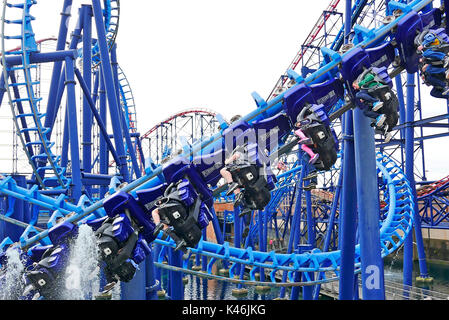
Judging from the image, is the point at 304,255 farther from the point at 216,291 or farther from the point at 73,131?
the point at 216,291

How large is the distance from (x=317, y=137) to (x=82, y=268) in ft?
6.09

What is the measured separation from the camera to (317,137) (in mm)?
2789

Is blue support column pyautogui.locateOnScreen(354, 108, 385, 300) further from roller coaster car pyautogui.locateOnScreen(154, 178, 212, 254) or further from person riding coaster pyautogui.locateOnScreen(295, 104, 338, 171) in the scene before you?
roller coaster car pyautogui.locateOnScreen(154, 178, 212, 254)

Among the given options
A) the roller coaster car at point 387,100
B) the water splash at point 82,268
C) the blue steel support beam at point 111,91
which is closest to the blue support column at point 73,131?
the blue steel support beam at point 111,91

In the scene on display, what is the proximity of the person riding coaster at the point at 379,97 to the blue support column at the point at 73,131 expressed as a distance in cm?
461

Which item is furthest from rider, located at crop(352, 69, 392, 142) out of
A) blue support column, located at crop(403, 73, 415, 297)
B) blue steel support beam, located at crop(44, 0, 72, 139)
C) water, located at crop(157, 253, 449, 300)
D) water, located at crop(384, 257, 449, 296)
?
water, located at crop(384, 257, 449, 296)

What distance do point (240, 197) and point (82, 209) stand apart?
56.1 inches

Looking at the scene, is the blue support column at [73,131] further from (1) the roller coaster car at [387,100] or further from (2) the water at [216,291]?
(2) the water at [216,291]

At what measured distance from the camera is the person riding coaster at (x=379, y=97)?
9.31 ft

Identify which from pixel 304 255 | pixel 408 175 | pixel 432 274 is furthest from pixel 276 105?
pixel 432 274

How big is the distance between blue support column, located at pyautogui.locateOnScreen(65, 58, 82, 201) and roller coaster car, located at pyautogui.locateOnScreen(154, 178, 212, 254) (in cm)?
385

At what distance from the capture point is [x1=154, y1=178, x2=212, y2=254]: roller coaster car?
2.75 m
